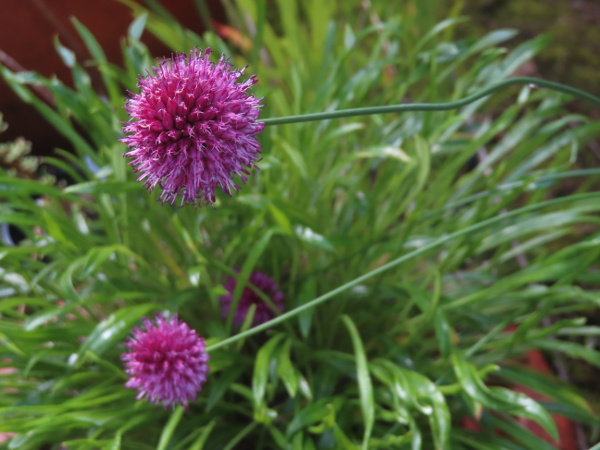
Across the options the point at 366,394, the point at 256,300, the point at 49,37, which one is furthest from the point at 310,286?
the point at 49,37

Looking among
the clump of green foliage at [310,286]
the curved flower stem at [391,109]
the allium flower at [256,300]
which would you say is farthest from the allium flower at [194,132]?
the allium flower at [256,300]

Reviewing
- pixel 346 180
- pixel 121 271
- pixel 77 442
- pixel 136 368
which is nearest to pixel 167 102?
pixel 136 368

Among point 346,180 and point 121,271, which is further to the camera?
point 346,180

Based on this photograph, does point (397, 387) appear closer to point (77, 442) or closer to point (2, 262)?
point (77, 442)

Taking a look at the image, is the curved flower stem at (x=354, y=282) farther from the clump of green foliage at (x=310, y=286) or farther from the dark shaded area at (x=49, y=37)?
the dark shaded area at (x=49, y=37)

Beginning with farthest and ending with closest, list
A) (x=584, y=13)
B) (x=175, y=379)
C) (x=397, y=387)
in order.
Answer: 1. (x=584, y=13)
2. (x=397, y=387)
3. (x=175, y=379)

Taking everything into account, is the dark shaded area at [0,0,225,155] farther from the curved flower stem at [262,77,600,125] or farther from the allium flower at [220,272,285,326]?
the curved flower stem at [262,77,600,125]
